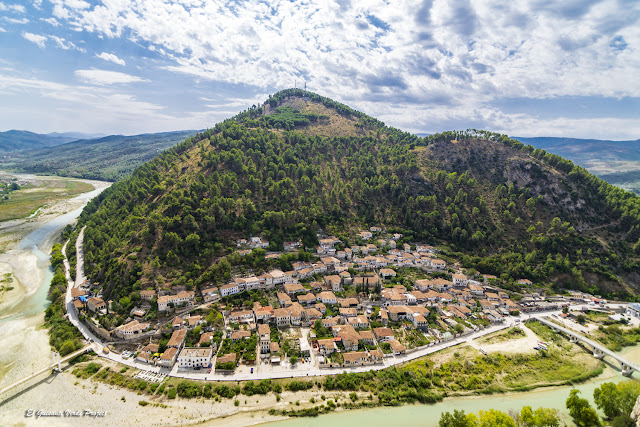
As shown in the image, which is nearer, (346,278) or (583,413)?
(583,413)

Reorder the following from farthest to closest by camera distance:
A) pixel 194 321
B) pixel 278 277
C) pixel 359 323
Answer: pixel 278 277 < pixel 359 323 < pixel 194 321

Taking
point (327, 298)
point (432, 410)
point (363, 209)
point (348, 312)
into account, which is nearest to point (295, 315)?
point (327, 298)

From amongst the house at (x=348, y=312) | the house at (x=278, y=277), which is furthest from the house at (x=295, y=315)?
the house at (x=278, y=277)

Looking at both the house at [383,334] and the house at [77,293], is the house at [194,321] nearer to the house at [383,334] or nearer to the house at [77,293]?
the house at [77,293]

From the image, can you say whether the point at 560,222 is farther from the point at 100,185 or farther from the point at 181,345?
the point at 100,185

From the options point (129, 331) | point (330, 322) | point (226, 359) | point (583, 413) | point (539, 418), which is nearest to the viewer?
point (539, 418)

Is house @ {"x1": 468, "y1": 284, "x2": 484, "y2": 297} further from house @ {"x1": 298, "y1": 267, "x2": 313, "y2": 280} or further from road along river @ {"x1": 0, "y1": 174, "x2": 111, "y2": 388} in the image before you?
road along river @ {"x1": 0, "y1": 174, "x2": 111, "y2": 388}

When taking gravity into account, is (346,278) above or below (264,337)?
above

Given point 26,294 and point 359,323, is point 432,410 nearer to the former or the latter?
point 359,323
